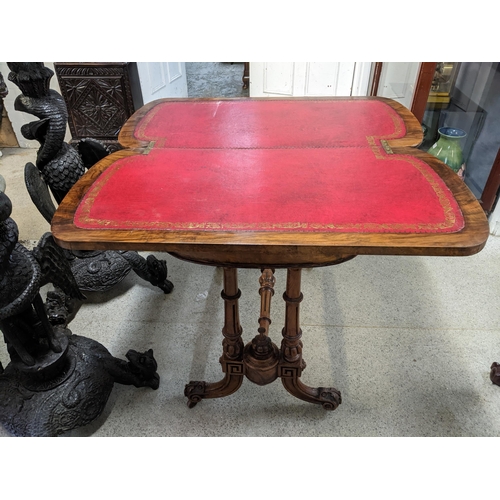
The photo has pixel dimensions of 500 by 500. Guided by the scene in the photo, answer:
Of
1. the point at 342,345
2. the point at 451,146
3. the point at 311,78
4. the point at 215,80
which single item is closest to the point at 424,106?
the point at 451,146

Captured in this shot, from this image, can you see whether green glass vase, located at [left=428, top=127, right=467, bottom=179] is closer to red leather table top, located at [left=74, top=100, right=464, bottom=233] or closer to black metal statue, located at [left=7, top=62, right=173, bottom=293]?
red leather table top, located at [left=74, top=100, right=464, bottom=233]

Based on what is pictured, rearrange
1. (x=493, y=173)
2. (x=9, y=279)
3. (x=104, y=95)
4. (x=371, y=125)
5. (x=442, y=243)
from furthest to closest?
(x=104, y=95) < (x=493, y=173) < (x=371, y=125) < (x=9, y=279) < (x=442, y=243)

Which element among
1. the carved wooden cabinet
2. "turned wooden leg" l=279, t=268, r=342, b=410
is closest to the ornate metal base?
"turned wooden leg" l=279, t=268, r=342, b=410

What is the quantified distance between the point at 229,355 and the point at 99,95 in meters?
2.03

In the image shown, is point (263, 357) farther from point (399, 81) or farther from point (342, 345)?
point (399, 81)

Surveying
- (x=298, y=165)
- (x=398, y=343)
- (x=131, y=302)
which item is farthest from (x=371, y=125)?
(x=131, y=302)

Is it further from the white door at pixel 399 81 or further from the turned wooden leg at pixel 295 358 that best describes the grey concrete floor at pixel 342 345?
the white door at pixel 399 81

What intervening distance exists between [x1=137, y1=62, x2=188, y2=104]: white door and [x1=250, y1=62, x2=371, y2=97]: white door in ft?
2.41

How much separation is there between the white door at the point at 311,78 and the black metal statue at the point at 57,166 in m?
1.52

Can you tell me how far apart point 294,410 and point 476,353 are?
79 cm

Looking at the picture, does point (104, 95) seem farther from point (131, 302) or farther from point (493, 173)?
point (493, 173)

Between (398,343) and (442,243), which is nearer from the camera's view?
(442,243)

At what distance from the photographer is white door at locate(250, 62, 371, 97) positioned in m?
2.69

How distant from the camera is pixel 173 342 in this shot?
1.79m
